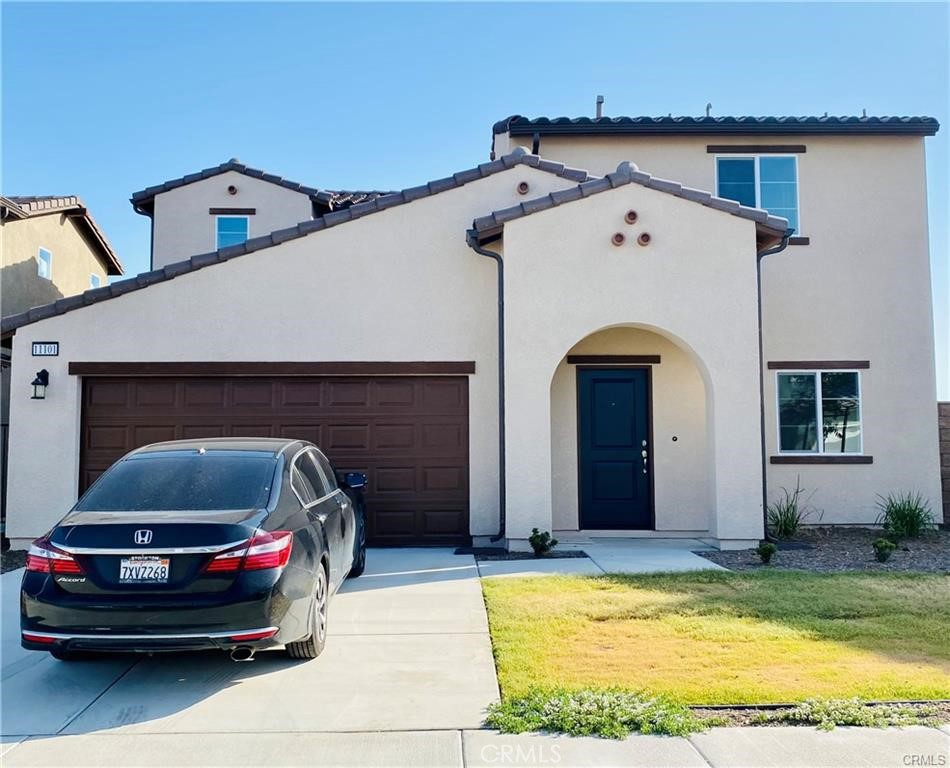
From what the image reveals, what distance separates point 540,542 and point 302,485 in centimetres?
403

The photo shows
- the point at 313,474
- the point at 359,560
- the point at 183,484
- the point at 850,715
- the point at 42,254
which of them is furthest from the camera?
the point at 42,254

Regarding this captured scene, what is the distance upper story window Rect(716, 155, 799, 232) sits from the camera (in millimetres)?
12273

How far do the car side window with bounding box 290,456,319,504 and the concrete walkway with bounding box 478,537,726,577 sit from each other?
9.13ft

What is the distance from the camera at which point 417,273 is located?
10.6 m

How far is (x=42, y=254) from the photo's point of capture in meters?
15.3

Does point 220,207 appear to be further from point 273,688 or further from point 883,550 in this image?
point 883,550

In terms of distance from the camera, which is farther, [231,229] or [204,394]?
[231,229]

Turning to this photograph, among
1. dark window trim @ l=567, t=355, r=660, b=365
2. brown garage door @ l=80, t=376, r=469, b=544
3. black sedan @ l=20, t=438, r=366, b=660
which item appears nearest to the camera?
black sedan @ l=20, t=438, r=366, b=660

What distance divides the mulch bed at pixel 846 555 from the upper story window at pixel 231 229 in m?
11.8

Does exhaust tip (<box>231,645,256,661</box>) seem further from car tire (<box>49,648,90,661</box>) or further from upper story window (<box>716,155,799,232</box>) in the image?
upper story window (<box>716,155,799,232</box>)

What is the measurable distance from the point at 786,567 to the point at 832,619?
245cm

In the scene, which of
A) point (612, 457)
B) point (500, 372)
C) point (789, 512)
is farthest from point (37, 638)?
point (789, 512)

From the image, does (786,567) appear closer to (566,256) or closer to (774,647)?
(774,647)

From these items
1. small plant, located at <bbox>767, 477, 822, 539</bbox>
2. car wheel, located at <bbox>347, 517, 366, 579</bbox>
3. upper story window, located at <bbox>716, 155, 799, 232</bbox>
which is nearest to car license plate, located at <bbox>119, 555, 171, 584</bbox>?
car wheel, located at <bbox>347, 517, 366, 579</bbox>
